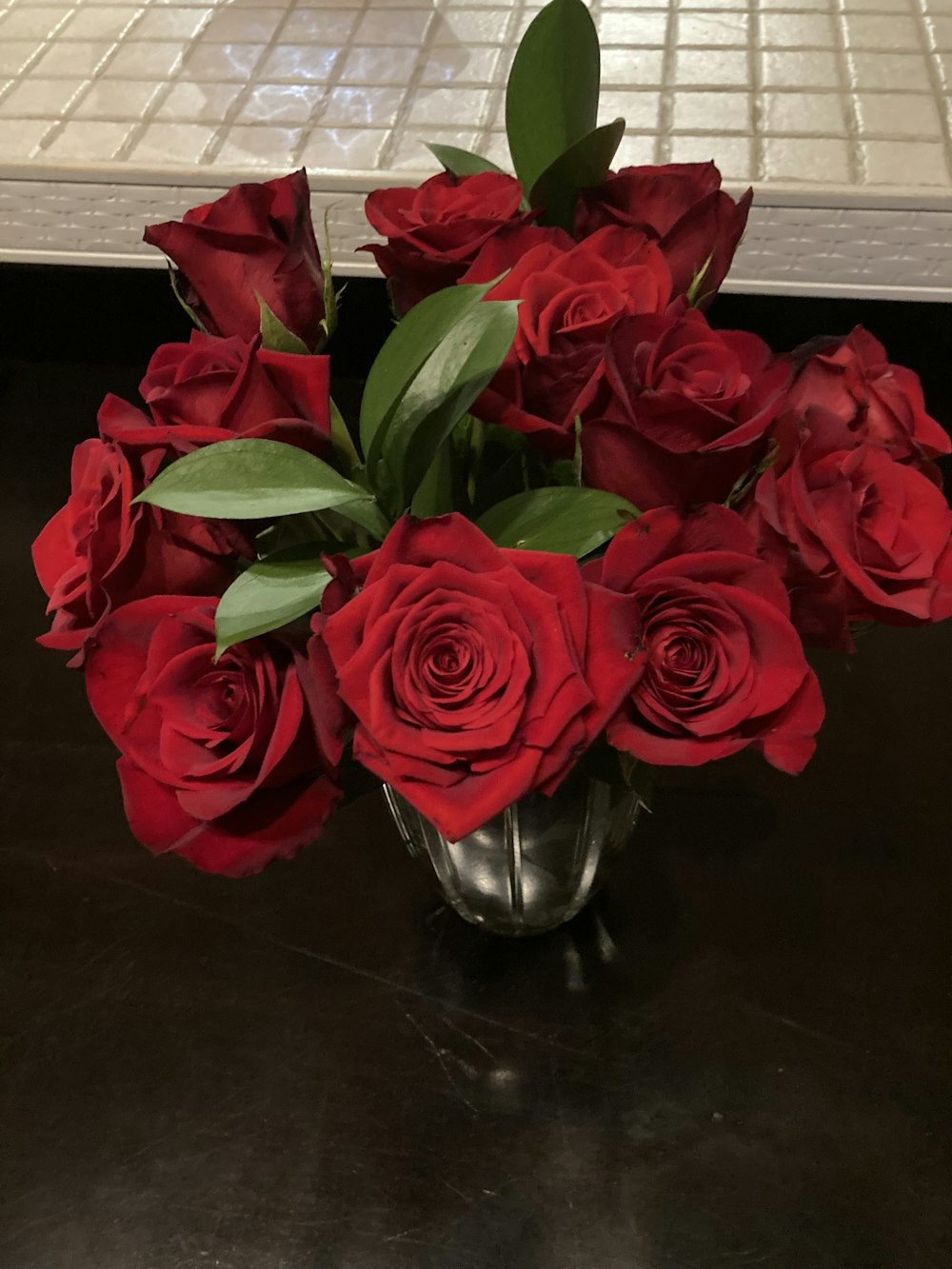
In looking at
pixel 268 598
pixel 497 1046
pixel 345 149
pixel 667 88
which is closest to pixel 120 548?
pixel 268 598

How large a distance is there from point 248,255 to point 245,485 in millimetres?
93

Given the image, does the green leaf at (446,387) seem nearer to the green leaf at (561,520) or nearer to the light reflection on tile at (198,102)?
the green leaf at (561,520)

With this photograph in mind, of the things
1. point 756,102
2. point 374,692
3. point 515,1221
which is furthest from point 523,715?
point 756,102

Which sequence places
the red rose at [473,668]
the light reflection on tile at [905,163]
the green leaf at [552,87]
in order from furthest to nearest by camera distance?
the light reflection on tile at [905,163]
the green leaf at [552,87]
the red rose at [473,668]

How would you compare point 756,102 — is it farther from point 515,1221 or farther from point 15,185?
point 515,1221

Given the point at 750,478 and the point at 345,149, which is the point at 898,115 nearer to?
the point at 345,149

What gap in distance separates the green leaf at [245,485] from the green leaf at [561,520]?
6cm

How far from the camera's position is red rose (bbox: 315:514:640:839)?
0.28m

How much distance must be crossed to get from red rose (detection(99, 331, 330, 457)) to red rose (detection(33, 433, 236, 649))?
1 centimetres

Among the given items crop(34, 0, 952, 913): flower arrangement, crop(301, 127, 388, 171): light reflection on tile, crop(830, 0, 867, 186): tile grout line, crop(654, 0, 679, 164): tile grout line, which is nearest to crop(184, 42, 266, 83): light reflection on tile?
crop(301, 127, 388, 171): light reflection on tile

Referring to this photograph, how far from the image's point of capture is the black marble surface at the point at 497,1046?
0.46 m

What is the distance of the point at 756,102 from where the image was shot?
2.49 feet

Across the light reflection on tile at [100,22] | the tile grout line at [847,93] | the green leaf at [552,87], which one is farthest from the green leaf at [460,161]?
the light reflection on tile at [100,22]

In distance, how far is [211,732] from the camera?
0.32 meters
